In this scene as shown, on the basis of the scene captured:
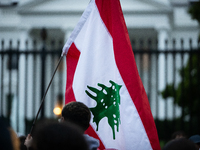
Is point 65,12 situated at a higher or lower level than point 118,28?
higher

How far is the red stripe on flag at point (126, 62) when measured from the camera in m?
2.98

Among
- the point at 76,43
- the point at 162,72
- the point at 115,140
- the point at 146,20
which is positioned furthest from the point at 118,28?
the point at 146,20

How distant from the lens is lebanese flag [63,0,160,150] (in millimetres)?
2955

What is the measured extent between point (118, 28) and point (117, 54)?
0.25 meters

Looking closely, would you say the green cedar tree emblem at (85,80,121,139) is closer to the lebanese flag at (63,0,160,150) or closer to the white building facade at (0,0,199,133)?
the lebanese flag at (63,0,160,150)

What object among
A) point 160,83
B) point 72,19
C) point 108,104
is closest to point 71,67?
point 108,104

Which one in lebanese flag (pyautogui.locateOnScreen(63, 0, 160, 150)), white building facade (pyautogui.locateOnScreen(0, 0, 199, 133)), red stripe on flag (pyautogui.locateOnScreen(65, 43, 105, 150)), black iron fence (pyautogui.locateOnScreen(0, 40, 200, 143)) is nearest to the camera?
lebanese flag (pyautogui.locateOnScreen(63, 0, 160, 150))

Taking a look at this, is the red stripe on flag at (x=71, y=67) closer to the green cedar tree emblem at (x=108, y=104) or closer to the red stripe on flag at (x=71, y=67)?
the red stripe on flag at (x=71, y=67)

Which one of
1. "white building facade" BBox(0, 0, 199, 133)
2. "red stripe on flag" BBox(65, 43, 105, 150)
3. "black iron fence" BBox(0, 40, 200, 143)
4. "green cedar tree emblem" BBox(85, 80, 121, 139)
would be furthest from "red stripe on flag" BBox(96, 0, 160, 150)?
"white building facade" BBox(0, 0, 199, 133)

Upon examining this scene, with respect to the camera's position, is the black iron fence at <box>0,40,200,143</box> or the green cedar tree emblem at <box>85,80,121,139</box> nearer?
the green cedar tree emblem at <box>85,80,121,139</box>

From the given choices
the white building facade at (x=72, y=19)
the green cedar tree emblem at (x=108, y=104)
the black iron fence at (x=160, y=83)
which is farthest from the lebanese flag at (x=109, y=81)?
the white building facade at (x=72, y=19)

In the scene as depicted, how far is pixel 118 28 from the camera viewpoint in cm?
324

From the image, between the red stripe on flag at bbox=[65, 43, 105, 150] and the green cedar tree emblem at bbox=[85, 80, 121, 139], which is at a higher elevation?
the red stripe on flag at bbox=[65, 43, 105, 150]

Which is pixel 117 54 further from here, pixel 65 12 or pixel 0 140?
pixel 65 12
